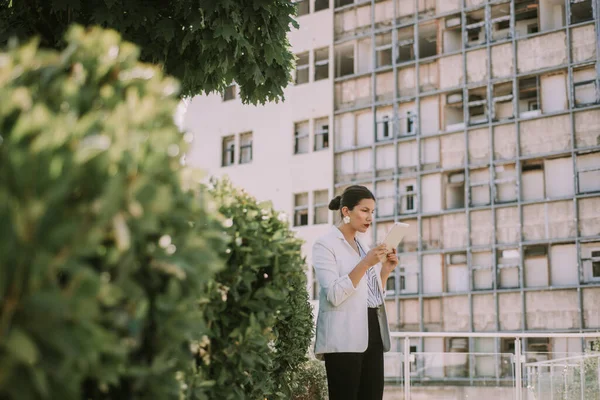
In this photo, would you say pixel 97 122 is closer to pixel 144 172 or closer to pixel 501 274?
pixel 144 172

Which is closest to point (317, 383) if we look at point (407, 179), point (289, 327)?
point (289, 327)

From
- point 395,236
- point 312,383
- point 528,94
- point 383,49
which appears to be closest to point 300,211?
point 383,49

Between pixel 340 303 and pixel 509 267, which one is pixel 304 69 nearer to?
pixel 509 267

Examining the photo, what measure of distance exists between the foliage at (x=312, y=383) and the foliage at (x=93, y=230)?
6.78 meters

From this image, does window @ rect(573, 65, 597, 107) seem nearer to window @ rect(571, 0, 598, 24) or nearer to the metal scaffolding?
the metal scaffolding

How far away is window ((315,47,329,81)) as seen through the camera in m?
34.3

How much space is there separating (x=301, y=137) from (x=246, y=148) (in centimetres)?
276

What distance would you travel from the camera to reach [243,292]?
13.8 feet

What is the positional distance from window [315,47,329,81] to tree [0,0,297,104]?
86.7 feet

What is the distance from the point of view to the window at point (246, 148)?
35938mm

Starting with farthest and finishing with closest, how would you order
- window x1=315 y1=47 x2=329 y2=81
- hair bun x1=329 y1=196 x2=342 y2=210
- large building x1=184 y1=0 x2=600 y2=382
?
window x1=315 y1=47 x2=329 y2=81
large building x1=184 y1=0 x2=600 y2=382
hair bun x1=329 y1=196 x2=342 y2=210

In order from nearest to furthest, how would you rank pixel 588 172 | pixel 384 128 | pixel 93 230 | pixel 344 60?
pixel 93 230 → pixel 588 172 → pixel 384 128 → pixel 344 60

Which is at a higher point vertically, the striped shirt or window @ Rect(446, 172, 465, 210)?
window @ Rect(446, 172, 465, 210)

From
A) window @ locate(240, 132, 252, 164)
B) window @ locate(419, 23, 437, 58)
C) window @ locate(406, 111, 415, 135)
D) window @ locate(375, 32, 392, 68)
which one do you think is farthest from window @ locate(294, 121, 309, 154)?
window @ locate(419, 23, 437, 58)
